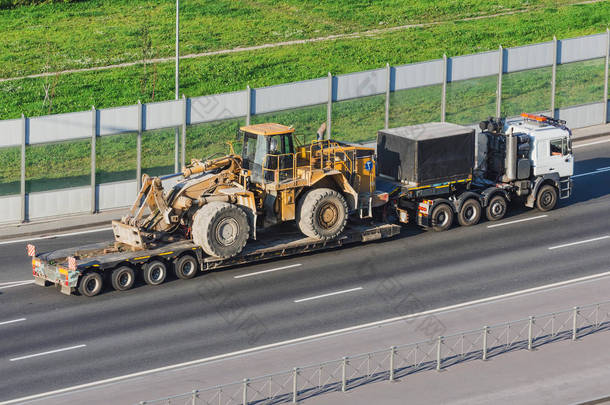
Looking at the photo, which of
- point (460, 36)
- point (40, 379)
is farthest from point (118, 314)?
point (460, 36)

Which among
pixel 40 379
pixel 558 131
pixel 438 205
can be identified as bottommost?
pixel 40 379

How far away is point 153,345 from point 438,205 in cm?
1266

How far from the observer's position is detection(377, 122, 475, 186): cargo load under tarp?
3697 cm

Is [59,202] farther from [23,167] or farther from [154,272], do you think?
[154,272]

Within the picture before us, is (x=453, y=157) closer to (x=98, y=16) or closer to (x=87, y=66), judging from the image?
(x=87, y=66)

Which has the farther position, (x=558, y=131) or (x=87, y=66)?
(x=87, y=66)

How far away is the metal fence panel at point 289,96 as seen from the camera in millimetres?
43444

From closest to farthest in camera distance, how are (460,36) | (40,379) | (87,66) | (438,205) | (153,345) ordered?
(40,379)
(153,345)
(438,205)
(87,66)
(460,36)

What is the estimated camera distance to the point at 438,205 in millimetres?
37531

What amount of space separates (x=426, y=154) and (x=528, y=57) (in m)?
13.8

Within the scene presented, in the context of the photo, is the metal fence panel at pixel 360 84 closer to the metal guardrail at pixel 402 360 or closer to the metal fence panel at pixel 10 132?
the metal fence panel at pixel 10 132

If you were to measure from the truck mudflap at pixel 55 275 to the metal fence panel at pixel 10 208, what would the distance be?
7.34 metres

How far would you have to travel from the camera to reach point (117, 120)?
135ft

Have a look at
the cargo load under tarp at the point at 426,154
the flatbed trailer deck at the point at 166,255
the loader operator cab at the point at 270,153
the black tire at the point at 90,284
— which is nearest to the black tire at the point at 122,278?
the flatbed trailer deck at the point at 166,255
